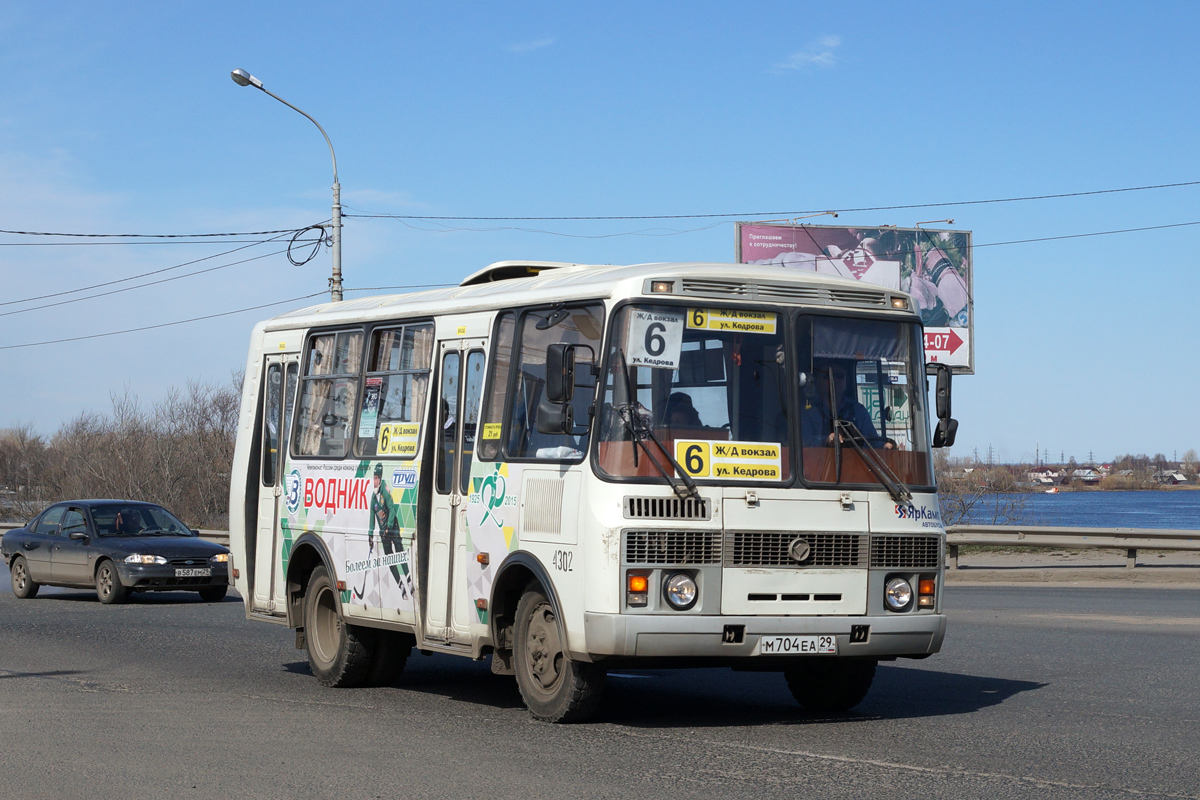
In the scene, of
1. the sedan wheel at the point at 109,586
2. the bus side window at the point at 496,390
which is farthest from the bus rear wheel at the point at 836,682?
the sedan wheel at the point at 109,586

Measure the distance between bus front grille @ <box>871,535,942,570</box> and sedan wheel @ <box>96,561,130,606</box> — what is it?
47.0ft

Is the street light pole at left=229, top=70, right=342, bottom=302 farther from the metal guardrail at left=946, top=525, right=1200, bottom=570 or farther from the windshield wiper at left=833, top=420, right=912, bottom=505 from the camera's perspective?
the windshield wiper at left=833, top=420, right=912, bottom=505

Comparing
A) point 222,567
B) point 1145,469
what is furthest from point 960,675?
point 1145,469

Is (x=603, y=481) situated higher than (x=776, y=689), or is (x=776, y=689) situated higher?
(x=603, y=481)

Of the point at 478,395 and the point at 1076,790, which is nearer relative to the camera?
the point at 1076,790

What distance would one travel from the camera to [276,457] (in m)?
12.4

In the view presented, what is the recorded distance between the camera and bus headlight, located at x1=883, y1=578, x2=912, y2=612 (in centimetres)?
879

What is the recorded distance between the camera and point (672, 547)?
8.30 metres

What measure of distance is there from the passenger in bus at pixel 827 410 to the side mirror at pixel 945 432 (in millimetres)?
444

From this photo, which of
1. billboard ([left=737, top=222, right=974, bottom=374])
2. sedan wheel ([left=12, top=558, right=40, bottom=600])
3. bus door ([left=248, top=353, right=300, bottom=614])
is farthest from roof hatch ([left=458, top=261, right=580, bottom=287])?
billboard ([left=737, top=222, right=974, bottom=374])

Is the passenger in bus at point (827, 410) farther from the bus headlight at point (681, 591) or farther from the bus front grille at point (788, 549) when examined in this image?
the bus headlight at point (681, 591)

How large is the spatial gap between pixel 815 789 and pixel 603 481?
7.55 feet

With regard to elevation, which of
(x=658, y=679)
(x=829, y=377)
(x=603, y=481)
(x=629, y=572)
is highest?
(x=829, y=377)

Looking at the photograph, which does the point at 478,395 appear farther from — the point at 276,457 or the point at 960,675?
the point at 960,675
